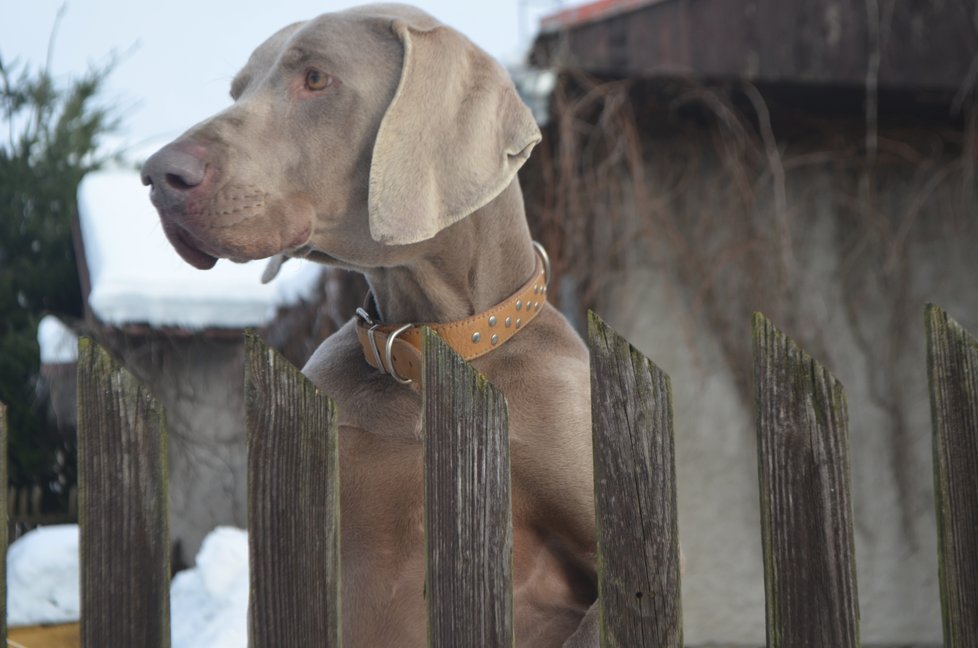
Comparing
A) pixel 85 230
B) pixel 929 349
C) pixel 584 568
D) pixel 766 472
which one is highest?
pixel 85 230

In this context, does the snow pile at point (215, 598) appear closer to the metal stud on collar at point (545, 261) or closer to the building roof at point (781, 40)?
the metal stud on collar at point (545, 261)

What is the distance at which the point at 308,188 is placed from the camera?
175 cm

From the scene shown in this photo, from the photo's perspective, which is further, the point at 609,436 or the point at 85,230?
the point at 85,230

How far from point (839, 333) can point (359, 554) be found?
3874 mm

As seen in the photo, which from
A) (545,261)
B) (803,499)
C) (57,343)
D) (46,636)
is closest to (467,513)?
(803,499)

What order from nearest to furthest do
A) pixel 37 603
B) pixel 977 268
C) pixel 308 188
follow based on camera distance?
pixel 308 188 < pixel 37 603 < pixel 977 268

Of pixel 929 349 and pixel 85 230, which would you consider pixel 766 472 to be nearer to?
pixel 929 349

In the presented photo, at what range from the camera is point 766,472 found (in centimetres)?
141

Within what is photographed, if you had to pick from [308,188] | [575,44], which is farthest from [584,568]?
[575,44]

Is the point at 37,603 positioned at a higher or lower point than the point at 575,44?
lower

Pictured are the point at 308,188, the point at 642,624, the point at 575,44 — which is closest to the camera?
the point at 642,624

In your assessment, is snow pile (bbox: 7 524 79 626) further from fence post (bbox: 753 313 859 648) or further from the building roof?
fence post (bbox: 753 313 859 648)

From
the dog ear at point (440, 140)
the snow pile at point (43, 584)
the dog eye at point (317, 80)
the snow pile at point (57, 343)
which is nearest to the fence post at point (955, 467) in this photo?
the dog ear at point (440, 140)

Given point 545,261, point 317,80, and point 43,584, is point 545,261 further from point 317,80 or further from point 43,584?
point 43,584
